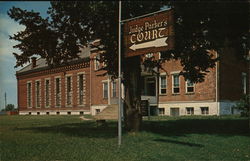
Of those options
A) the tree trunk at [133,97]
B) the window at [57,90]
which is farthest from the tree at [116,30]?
the window at [57,90]

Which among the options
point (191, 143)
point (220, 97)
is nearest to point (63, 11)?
point (191, 143)

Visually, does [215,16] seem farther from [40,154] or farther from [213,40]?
[40,154]

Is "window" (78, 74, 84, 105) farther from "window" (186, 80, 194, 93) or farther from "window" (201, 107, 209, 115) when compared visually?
"window" (201, 107, 209, 115)

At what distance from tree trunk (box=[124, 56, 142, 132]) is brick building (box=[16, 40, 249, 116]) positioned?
17.0ft

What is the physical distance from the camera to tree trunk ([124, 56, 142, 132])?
48.4 feet

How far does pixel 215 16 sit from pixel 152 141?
5956 millimetres

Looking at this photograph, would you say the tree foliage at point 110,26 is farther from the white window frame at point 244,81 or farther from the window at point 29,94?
the window at point 29,94

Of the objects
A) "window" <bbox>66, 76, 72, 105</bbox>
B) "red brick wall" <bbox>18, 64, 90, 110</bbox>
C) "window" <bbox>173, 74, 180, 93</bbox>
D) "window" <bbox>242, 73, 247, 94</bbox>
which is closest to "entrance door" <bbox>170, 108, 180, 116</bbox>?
"window" <bbox>173, 74, 180, 93</bbox>

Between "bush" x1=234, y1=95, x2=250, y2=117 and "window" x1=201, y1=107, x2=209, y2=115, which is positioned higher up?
"bush" x1=234, y1=95, x2=250, y2=117

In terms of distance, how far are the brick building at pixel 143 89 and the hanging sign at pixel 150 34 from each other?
8.62m

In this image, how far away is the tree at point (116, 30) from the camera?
12.9 meters

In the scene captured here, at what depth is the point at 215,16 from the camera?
13.2m

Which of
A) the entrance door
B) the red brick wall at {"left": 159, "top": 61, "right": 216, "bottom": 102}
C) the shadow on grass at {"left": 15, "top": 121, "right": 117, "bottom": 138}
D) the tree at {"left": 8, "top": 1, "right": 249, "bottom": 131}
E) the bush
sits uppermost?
the tree at {"left": 8, "top": 1, "right": 249, "bottom": 131}

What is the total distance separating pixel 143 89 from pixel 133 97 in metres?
21.5
